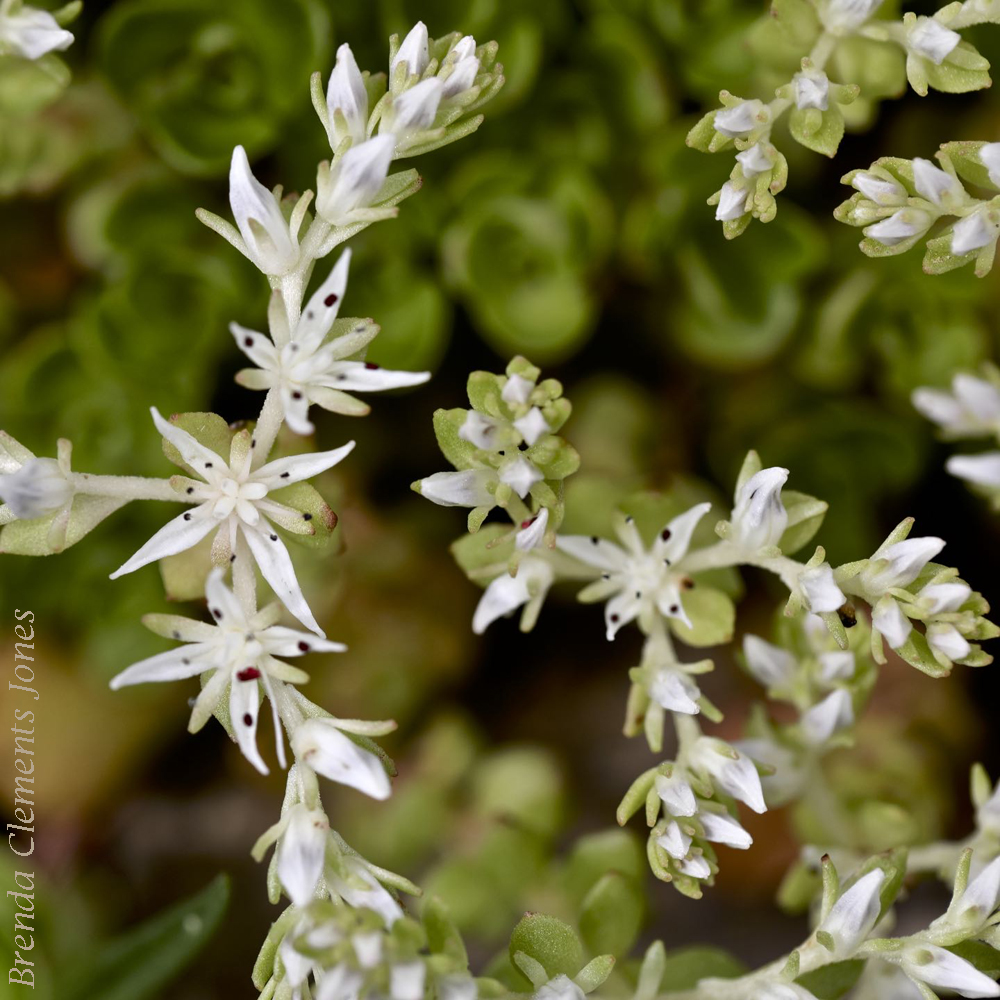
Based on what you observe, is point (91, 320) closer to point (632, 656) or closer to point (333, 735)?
point (333, 735)

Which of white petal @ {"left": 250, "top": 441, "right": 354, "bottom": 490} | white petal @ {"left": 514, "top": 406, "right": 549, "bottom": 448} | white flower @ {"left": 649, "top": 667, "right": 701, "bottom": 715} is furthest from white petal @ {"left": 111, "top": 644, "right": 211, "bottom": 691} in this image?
white flower @ {"left": 649, "top": 667, "right": 701, "bottom": 715}

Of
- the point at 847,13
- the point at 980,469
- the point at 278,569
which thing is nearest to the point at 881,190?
the point at 847,13

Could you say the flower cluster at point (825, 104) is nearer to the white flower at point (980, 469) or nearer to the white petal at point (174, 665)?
the white flower at point (980, 469)

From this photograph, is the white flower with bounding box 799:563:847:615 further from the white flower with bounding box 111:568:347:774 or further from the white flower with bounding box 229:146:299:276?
the white flower with bounding box 229:146:299:276

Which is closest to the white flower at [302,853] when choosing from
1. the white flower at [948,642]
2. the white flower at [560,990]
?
the white flower at [560,990]

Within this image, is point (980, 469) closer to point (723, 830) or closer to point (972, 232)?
point (972, 232)

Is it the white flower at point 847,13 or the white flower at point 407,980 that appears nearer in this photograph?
the white flower at point 407,980
